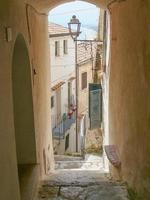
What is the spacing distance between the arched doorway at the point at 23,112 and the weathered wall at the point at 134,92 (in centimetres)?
137

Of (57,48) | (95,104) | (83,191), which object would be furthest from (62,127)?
(83,191)

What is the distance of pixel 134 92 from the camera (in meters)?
4.39

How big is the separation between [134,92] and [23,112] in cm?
197

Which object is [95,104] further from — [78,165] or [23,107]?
[23,107]

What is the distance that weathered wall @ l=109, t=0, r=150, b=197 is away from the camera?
3.76 m

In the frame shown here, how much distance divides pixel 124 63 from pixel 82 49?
14.5m

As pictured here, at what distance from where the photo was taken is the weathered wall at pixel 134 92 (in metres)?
3.76

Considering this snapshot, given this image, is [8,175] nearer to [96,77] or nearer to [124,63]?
[124,63]

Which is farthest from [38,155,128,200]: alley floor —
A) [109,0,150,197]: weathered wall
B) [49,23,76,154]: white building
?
[49,23,76,154]: white building

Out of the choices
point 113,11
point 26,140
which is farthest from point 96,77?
point 26,140

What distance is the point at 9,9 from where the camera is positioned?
3721 mm

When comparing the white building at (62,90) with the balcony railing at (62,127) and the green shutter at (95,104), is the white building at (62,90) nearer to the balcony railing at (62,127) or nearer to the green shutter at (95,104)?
the balcony railing at (62,127)

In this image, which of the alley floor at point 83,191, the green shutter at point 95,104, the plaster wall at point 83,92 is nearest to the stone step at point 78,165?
the green shutter at point 95,104

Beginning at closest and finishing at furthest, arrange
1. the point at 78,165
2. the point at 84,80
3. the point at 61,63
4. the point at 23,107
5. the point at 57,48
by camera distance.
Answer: the point at 23,107 < the point at 78,165 < the point at 57,48 < the point at 61,63 < the point at 84,80
